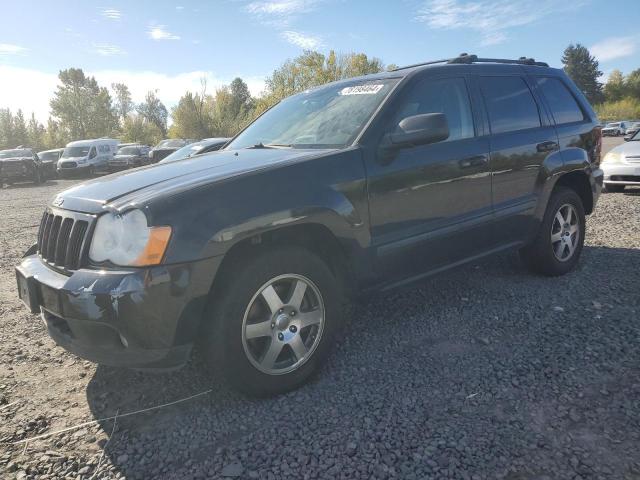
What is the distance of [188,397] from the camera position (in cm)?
282

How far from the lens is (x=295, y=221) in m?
2.65

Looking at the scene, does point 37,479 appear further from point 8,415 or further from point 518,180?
point 518,180

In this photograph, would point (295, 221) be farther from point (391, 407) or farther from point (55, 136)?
point (55, 136)

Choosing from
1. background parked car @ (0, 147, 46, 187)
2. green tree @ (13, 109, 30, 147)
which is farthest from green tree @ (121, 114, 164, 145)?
background parked car @ (0, 147, 46, 187)

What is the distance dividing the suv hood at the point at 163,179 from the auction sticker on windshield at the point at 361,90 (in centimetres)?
70

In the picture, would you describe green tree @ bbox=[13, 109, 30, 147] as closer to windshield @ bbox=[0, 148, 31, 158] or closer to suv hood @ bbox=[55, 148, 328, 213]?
windshield @ bbox=[0, 148, 31, 158]

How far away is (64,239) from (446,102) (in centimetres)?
272

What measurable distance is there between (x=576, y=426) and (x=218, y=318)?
1.84m

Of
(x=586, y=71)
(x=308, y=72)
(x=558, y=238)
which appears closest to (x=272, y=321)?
(x=558, y=238)

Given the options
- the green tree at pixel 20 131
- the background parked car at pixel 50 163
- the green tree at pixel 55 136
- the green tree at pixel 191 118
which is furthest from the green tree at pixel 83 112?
the background parked car at pixel 50 163

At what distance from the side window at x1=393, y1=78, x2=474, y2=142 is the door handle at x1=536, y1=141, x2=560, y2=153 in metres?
0.85

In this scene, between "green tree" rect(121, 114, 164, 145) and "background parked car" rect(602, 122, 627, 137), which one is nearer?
"background parked car" rect(602, 122, 627, 137)

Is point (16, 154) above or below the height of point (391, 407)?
above

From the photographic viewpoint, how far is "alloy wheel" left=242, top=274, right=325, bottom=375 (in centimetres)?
262
